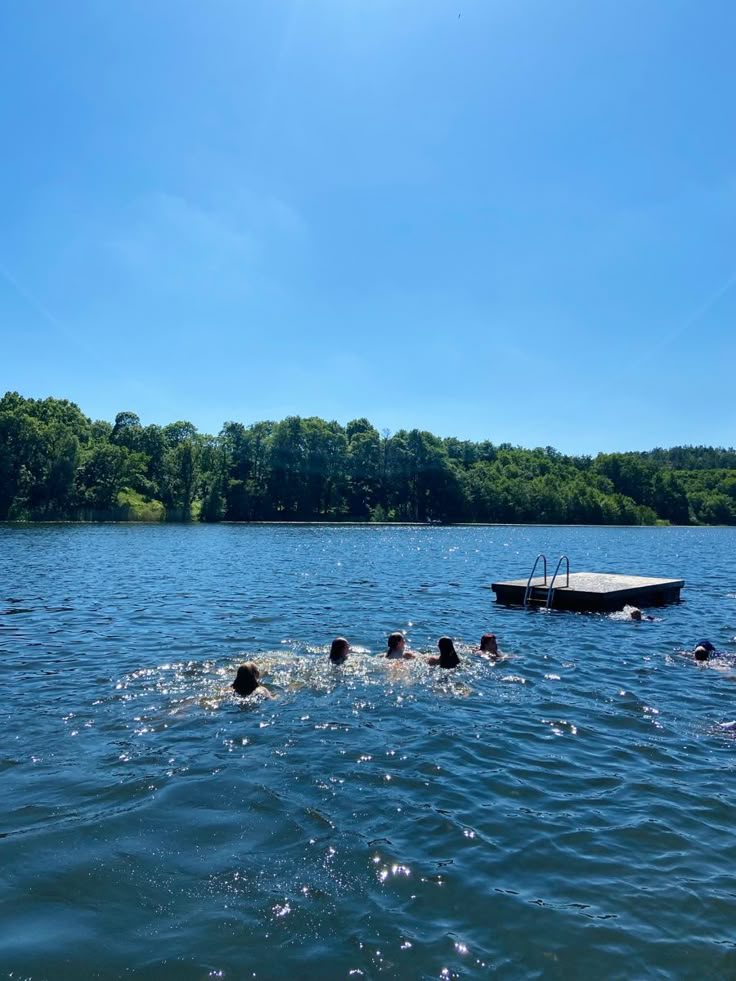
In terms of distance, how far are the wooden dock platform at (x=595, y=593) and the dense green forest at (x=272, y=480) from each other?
318 feet

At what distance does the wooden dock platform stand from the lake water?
7815mm

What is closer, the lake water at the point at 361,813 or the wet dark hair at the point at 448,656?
the lake water at the point at 361,813

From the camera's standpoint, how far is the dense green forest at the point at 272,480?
108 m

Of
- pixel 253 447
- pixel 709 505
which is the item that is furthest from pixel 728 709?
pixel 709 505

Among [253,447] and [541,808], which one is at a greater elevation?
[253,447]

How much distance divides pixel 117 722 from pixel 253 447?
443 feet

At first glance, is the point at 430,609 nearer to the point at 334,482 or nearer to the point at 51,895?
the point at 51,895

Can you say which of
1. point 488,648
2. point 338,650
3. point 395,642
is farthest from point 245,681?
Answer: point 488,648

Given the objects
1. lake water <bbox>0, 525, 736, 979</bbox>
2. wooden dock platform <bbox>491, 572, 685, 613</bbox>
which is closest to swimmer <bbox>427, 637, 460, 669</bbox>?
lake water <bbox>0, 525, 736, 979</bbox>

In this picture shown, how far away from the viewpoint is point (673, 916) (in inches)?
236

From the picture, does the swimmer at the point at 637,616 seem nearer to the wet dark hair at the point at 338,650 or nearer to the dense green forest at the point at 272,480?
the wet dark hair at the point at 338,650

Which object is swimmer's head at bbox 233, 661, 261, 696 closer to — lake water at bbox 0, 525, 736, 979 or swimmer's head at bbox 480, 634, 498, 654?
lake water at bbox 0, 525, 736, 979

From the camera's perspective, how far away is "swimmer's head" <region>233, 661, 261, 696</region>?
12453mm

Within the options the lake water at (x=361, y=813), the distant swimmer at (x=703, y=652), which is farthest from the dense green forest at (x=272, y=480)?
the distant swimmer at (x=703, y=652)
